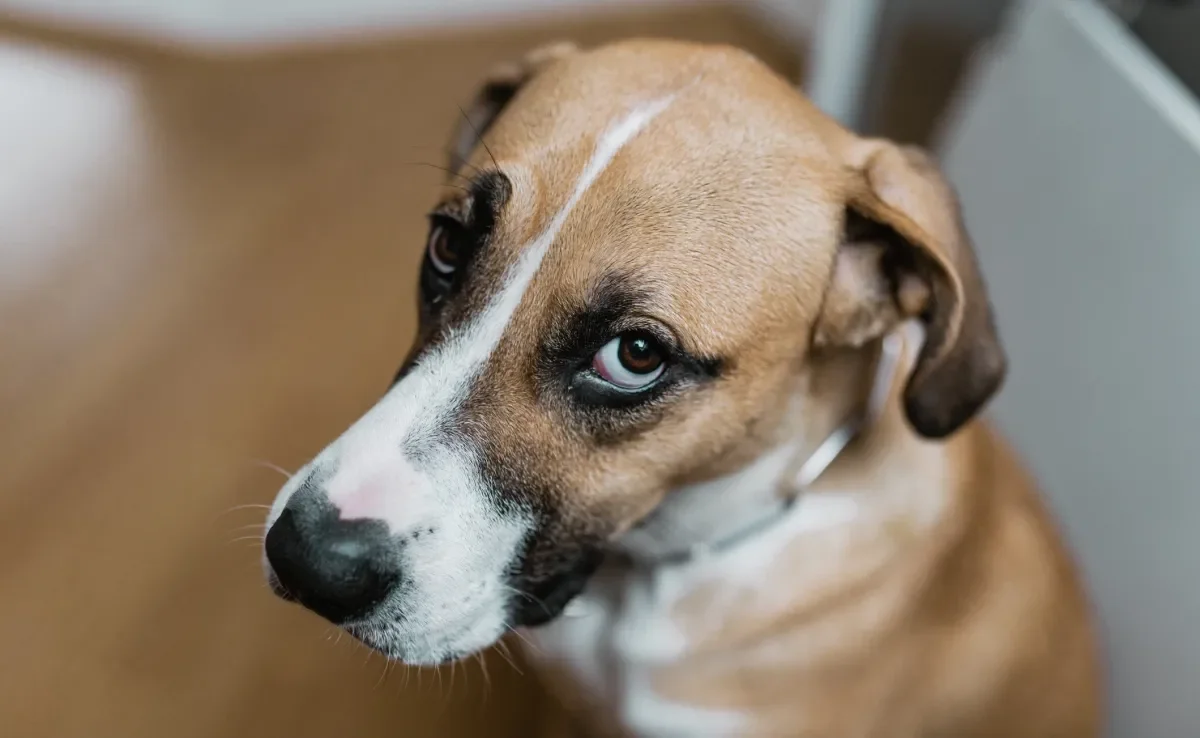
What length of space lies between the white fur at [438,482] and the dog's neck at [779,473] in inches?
11.4

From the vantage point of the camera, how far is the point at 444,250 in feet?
4.61

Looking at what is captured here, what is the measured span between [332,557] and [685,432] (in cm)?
47

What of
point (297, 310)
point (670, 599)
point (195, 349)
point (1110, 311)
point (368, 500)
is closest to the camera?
point (368, 500)

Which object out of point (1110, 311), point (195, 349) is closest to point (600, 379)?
point (1110, 311)

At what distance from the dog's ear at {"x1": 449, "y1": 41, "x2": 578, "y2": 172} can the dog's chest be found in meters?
0.74

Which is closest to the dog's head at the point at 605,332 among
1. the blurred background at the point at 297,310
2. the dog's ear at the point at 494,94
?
the dog's ear at the point at 494,94

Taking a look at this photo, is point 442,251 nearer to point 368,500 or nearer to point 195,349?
point 368,500

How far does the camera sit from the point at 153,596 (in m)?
2.26

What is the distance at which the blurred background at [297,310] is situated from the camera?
6.84 feet

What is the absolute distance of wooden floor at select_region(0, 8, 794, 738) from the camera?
214 centimetres

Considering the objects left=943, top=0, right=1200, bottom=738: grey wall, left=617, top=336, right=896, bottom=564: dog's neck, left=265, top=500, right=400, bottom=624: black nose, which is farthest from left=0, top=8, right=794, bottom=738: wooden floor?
left=943, top=0, right=1200, bottom=738: grey wall

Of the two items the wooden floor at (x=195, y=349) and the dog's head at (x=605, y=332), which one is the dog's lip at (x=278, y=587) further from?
the wooden floor at (x=195, y=349)

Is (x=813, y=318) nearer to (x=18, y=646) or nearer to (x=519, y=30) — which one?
(x=18, y=646)

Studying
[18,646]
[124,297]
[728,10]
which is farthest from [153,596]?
[728,10]
